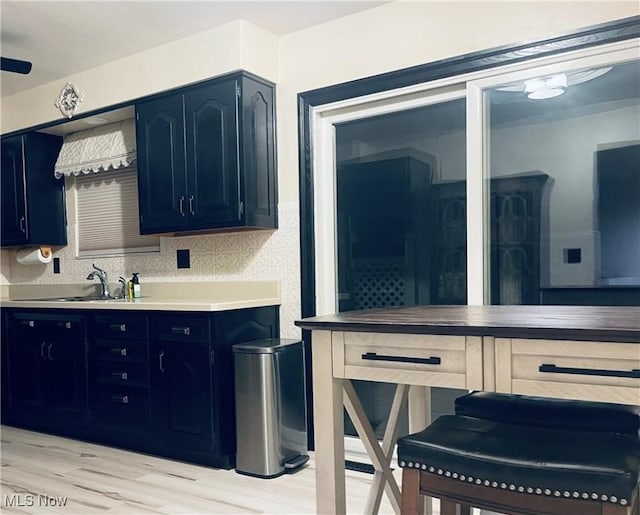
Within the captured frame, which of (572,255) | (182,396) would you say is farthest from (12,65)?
(572,255)

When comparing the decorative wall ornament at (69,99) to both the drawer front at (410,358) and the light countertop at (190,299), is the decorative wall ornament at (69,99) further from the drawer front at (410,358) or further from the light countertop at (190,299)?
the drawer front at (410,358)

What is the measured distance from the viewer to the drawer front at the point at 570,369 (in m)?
1.15

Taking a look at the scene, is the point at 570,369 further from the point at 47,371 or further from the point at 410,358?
the point at 47,371

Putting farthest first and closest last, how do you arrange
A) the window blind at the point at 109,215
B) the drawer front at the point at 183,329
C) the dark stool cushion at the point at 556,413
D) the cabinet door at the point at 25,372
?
the window blind at the point at 109,215 < the cabinet door at the point at 25,372 < the drawer front at the point at 183,329 < the dark stool cushion at the point at 556,413

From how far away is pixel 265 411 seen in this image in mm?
2691

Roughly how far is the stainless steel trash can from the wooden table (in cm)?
102

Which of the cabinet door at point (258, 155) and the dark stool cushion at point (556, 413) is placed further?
the cabinet door at point (258, 155)

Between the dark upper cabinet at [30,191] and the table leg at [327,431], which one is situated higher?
the dark upper cabinet at [30,191]

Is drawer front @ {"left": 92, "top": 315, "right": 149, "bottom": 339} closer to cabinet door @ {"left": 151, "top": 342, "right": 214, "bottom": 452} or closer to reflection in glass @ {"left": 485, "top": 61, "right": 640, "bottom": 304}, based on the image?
cabinet door @ {"left": 151, "top": 342, "right": 214, "bottom": 452}

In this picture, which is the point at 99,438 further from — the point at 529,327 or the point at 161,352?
the point at 529,327

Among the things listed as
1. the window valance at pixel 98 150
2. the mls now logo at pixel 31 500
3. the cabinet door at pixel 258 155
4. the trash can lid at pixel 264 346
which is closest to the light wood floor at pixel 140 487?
the mls now logo at pixel 31 500

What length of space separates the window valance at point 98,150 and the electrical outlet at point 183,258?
2.35ft

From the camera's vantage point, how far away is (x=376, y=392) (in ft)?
10.3

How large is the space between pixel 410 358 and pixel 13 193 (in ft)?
12.3
